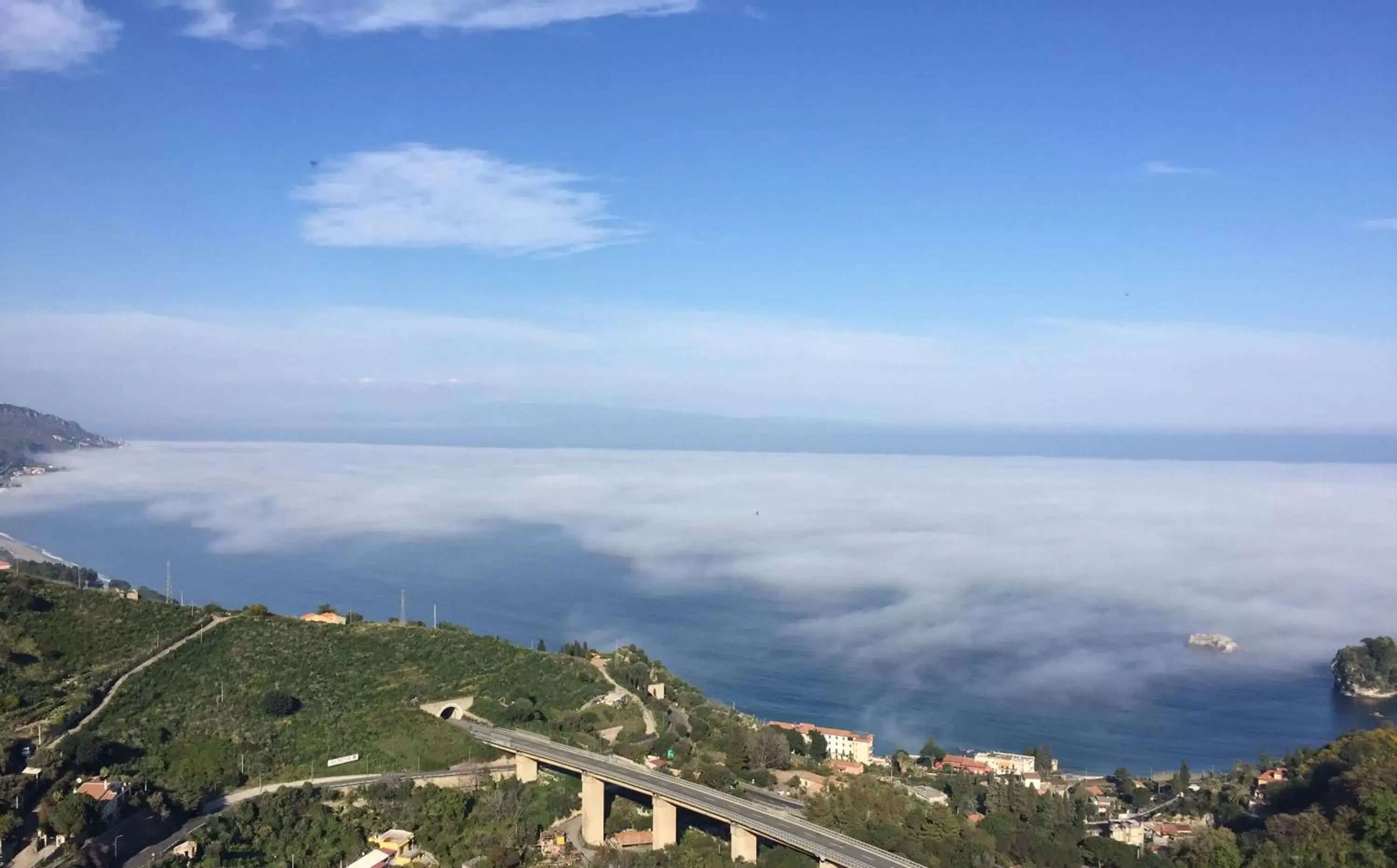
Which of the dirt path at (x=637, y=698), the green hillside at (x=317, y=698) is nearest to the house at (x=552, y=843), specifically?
the green hillside at (x=317, y=698)

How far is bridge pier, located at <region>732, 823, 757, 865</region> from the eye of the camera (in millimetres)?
16938

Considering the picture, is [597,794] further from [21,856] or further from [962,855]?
[21,856]

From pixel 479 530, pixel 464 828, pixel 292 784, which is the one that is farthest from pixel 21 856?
pixel 479 530

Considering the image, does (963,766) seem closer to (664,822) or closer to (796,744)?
(796,744)

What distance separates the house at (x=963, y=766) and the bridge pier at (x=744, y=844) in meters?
10.5

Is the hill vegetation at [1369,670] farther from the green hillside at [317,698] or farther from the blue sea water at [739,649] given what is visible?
the green hillside at [317,698]

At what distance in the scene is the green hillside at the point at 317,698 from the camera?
19.1 metres

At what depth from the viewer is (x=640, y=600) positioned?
5169 cm

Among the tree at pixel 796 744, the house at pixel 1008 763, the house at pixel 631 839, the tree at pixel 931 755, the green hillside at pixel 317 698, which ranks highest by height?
the green hillside at pixel 317 698

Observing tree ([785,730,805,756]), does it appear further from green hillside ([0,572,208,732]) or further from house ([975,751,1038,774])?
green hillside ([0,572,208,732])

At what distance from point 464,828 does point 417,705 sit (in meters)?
5.53

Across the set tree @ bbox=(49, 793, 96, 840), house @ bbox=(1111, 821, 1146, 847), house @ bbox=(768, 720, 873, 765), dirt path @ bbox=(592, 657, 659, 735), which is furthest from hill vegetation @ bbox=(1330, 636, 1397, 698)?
tree @ bbox=(49, 793, 96, 840)

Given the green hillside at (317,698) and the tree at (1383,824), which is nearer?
the tree at (1383,824)

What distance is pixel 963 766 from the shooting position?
88.6ft
